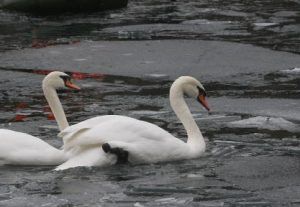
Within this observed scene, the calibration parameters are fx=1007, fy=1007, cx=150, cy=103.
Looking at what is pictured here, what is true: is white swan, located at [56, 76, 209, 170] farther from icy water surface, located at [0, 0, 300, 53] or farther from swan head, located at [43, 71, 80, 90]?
icy water surface, located at [0, 0, 300, 53]

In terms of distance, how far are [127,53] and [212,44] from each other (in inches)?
61.9

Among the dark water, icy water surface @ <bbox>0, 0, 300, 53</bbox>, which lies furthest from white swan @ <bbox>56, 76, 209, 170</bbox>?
icy water surface @ <bbox>0, 0, 300, 53</bbox>

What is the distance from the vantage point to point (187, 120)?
10680 mm

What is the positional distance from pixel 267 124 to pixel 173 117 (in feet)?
4.09

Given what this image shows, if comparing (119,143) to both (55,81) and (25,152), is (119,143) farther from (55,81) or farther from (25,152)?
(55,81)

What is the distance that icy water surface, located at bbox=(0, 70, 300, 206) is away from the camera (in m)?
8.63

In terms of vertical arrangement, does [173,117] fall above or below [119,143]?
below

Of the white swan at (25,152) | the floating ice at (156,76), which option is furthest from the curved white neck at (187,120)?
the floating ice at (156,76)

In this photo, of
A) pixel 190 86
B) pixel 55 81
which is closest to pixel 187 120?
pixel 190 86

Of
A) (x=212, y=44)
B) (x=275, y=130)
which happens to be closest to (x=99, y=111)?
(x=275, y=130)

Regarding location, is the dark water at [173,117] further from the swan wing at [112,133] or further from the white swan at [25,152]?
the swan wing at [112,133]

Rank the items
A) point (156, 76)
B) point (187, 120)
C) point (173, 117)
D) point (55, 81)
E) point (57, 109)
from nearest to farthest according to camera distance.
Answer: point (187, 120)
point (57, 109)
point (55, 81)
point (173, 117)
point (156, 76)

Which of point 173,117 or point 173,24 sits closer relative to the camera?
point 173,117

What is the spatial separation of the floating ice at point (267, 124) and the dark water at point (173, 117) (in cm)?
1
